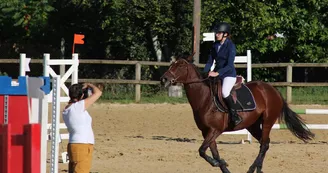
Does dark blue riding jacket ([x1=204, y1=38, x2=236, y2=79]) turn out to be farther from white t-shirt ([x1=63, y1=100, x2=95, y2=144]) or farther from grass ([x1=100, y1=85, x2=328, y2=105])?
grass ([x1=100, y1=85, x2=328, y2=105])

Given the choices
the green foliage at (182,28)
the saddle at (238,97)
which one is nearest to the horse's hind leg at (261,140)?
the saddle at (238,97)

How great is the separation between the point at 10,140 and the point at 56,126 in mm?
2321

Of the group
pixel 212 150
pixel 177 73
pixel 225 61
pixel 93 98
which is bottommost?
pixel 212 150

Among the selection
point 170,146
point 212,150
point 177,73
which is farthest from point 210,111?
point 170,146

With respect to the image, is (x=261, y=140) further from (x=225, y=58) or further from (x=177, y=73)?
(x=177, y=73)

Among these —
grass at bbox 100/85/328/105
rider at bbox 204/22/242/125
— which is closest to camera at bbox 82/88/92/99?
rider at bbox 204/22/242/125

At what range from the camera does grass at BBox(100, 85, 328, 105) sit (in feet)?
72.0

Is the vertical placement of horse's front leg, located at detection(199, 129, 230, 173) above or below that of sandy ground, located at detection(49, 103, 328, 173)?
above

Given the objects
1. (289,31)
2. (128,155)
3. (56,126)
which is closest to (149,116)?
(128,155)

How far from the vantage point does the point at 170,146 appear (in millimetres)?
14367

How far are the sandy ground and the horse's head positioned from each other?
130 cm

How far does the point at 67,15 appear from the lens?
3030 centimetres

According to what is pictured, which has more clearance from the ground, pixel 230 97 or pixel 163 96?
pixel 230 97

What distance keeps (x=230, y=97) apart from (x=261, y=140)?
90 centimetres
